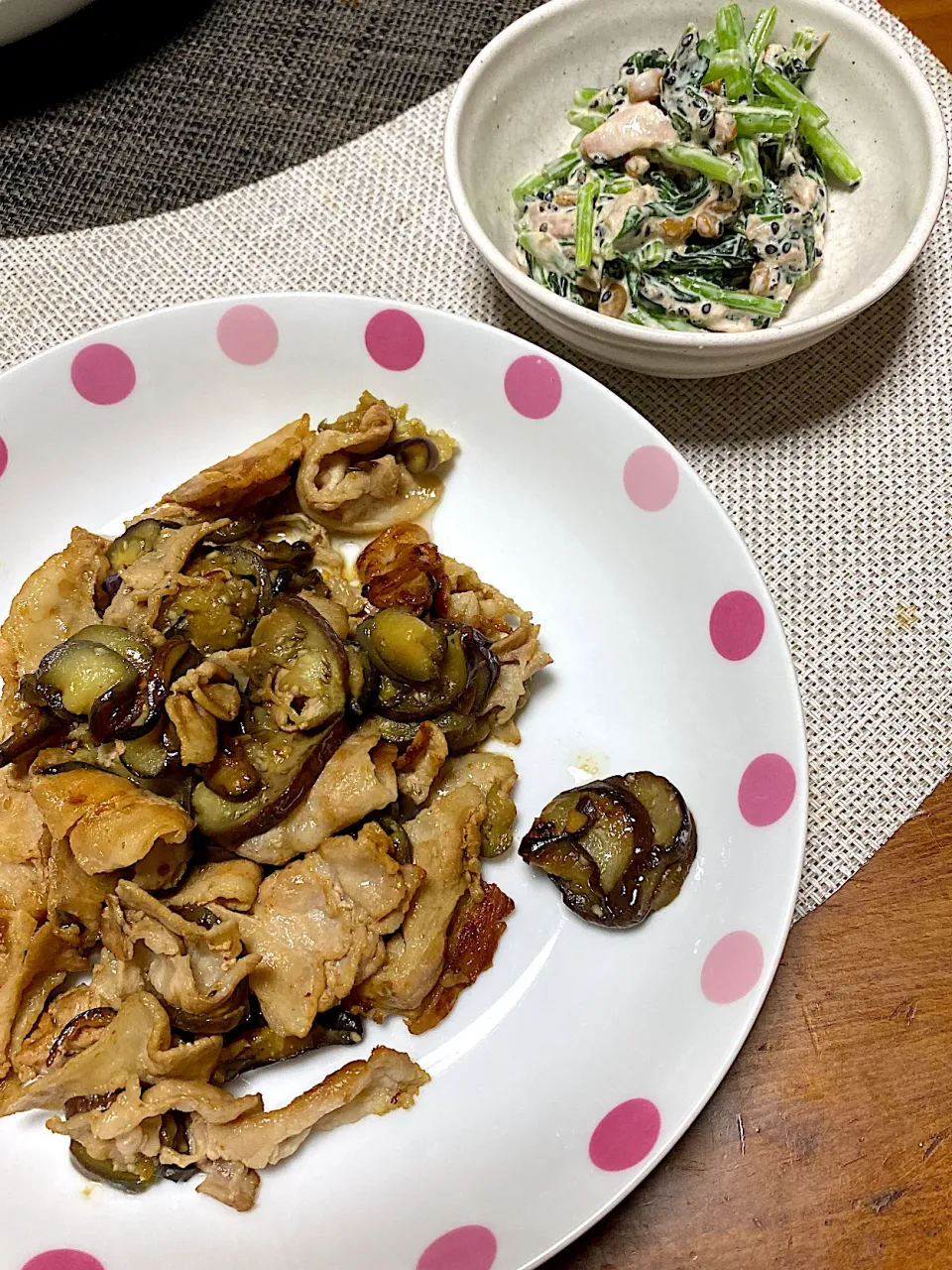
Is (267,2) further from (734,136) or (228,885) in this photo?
(228,885)

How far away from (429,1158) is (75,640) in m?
1.08

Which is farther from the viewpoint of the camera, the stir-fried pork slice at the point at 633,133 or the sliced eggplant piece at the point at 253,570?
the stir-fried pork slice at the point at 633,133

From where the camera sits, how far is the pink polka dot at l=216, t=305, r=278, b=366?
1.94 m

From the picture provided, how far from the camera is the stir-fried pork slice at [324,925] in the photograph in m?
1.54

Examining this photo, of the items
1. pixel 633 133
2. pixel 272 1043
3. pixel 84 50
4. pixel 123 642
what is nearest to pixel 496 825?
pixel 272 1043

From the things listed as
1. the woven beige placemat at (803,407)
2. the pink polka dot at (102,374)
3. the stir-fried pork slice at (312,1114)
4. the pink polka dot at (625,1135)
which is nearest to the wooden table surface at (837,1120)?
the woven beige placemat at (803,407)

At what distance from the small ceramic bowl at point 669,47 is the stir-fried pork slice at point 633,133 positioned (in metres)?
0.22

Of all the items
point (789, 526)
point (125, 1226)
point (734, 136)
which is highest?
point (734, 136)

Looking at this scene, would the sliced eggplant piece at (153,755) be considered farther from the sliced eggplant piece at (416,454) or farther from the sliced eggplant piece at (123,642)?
the sliced eggplant piece at (416,454)

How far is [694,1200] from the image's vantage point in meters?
1.70

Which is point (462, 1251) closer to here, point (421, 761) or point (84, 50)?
point (421, 761)

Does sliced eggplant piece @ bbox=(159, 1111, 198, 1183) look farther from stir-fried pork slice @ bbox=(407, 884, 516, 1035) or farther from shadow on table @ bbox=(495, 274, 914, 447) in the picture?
shadow on table @ bbox=(495, 274, 914, 447)

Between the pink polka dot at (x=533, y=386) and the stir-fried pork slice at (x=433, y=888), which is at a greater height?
the pink polka dot at (x=533, y=386)

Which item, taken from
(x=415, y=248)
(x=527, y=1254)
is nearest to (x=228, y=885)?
(x=527, y=1254)
